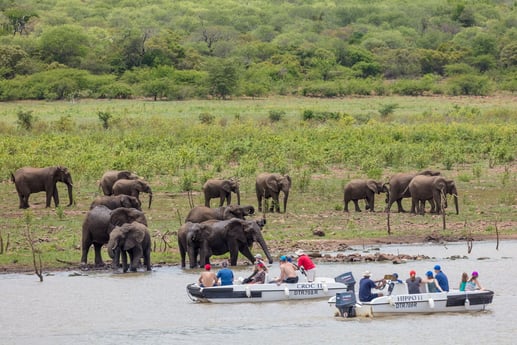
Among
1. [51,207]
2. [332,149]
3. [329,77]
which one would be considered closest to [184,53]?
[329,77]

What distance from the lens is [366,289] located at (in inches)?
904

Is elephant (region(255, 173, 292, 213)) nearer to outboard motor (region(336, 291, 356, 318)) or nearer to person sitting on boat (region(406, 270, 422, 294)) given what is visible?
person sitting on boat (region(406, 270, 422, 294))

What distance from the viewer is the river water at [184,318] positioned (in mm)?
21781

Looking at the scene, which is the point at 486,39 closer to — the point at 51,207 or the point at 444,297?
the point at 51,207

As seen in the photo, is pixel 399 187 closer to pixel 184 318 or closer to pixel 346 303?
pixel 346 303

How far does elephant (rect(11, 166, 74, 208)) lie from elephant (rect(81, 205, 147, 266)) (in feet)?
25.1

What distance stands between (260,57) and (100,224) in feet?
223

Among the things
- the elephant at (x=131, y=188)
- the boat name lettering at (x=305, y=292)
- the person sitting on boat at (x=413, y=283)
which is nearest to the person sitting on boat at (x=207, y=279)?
the boat name lettering at (x=305, y=292)

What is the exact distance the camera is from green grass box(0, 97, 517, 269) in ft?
103

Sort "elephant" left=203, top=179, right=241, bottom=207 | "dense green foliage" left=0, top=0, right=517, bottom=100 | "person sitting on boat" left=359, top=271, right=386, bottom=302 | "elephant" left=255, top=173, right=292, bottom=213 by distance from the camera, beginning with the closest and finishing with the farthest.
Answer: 1. "person sitting on boat" left=359, top=271, right=386, bottom=302
2. "elephant" left=255, top=173, right=292, bottom=213
3. "elephant" left=203, top=179, right=241, bottom=207
4. "dense green foliage" left=0, top=0, right=517, bottom=100

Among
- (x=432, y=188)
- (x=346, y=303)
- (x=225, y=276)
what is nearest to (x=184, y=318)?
(x=225, y=276)

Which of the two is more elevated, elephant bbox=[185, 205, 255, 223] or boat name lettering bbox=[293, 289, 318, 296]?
elephant bbox=[185, 205, 255, 223]

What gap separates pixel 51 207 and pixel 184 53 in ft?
181

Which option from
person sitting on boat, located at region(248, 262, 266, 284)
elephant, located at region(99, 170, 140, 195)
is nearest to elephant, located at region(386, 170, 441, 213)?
elephant, located at region(99, 170, 140, 195)
